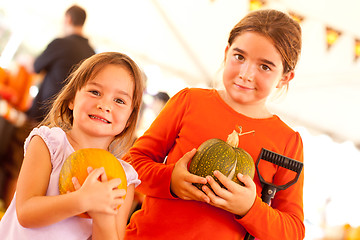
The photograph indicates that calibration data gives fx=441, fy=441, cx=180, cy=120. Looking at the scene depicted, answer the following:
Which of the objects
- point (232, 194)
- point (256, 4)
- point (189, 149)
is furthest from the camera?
point (256, 4)

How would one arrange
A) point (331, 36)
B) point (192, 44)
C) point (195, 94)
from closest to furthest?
1. point (195, 94)
2. point (331, 36)
3. point (192, 44)

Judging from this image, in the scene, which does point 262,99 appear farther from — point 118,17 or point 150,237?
point 118,17

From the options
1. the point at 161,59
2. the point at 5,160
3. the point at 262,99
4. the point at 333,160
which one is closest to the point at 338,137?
the point at 333,160

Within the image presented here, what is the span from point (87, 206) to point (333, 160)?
30.9 ft

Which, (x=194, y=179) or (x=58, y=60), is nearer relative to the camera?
(x=194, y=179)

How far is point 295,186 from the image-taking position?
5.40ft

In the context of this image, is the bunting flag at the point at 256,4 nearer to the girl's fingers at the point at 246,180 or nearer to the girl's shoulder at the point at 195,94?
the girl's shoulder at the point at 195,94

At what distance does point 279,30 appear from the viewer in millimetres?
1691

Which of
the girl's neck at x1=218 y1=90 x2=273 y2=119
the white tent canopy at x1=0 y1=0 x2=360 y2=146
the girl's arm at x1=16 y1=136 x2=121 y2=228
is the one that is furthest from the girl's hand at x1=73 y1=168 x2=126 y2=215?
the white tent canopy at x1=0 y1=0 x2=360 y2=146

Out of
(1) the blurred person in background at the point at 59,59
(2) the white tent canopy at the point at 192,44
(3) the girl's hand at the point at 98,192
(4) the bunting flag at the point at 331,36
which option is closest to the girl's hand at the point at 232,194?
(3) the girl's hand at the point at 98,192

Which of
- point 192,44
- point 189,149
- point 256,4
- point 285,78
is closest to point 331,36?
point 256,4

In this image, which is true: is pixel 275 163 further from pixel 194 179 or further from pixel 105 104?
pixel 105 104

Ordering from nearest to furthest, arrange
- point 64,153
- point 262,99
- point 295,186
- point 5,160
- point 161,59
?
point 64,153
point 295,186
point 262,99
point 5,160
point 161,59

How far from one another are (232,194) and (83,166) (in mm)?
483
